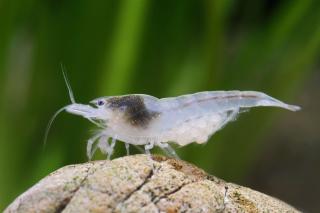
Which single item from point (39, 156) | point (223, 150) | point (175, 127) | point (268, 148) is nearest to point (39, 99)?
point (39, 156)

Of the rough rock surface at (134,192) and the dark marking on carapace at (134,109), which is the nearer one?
the rough rock surface at (134,192)

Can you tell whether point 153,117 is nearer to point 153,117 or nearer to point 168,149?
point 153,117

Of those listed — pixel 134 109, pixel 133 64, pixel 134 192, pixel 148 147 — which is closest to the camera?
pixel 134 192

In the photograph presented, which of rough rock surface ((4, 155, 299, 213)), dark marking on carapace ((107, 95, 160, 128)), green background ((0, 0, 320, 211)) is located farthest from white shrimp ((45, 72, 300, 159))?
green background ((0, 0, 320, 211))

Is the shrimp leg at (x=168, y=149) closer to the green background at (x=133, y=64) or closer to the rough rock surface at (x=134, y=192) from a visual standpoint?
the rough rock surface at (x=134, y=192)

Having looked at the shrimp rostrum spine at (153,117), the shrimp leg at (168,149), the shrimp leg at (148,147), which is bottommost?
the shrimp leg at (168,149)

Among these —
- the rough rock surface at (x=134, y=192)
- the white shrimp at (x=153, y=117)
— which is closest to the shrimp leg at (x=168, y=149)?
the white shrimp at (x=153, y=117)

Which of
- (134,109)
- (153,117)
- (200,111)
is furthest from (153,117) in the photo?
(200,111)
